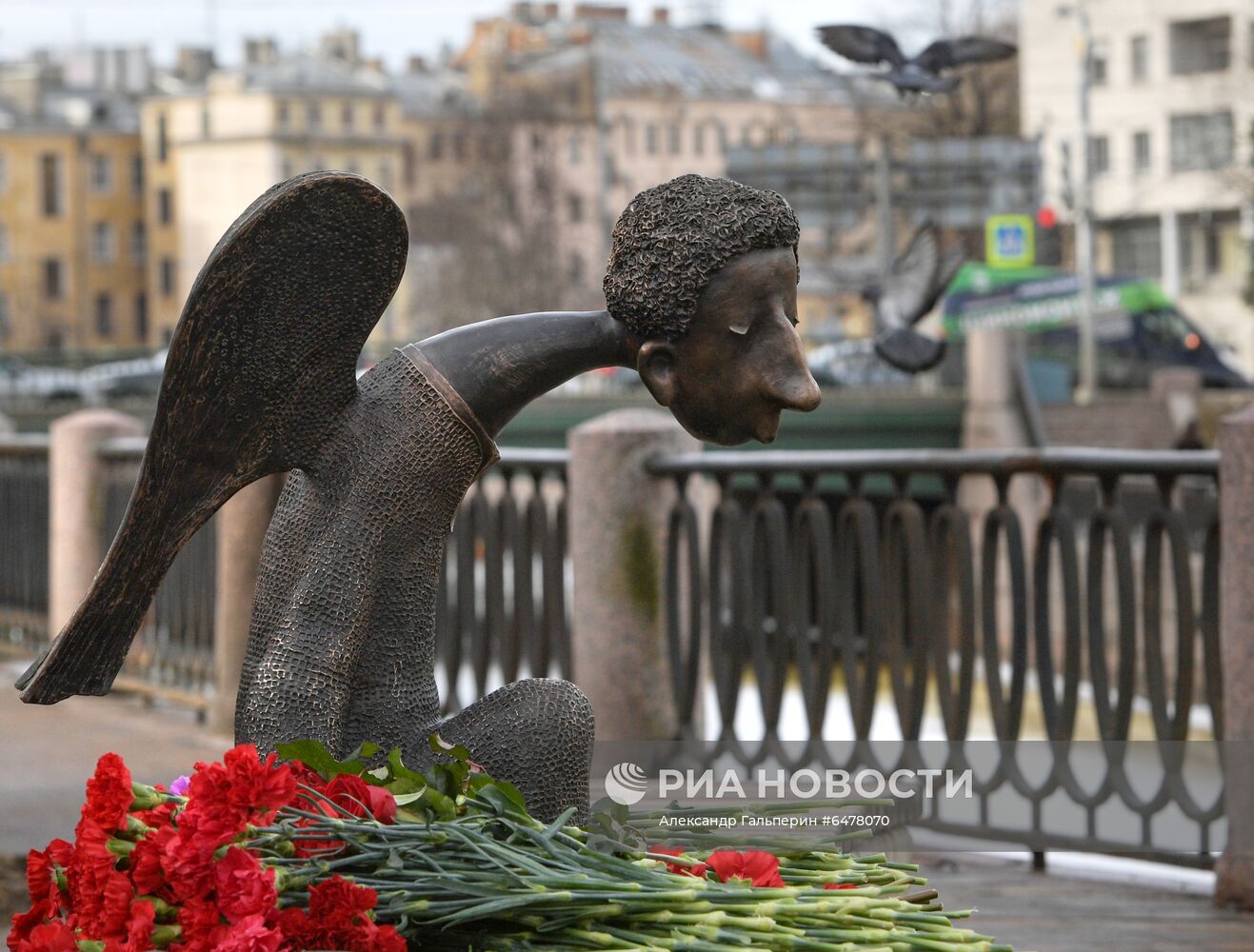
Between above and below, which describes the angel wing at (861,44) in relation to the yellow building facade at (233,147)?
below

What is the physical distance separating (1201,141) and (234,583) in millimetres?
55435

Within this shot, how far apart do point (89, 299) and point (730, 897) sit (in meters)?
95.6

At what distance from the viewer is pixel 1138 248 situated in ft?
222

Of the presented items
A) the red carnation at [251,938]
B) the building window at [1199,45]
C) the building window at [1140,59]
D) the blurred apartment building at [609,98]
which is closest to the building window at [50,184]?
→ the blurred apartment building at [609,98]

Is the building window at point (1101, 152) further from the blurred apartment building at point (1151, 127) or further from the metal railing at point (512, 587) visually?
the metal railing at point (512, 587)

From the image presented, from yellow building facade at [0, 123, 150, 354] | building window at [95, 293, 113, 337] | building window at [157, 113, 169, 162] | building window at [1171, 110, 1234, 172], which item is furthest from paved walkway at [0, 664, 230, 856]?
building window at [157, 113, 169, 162]

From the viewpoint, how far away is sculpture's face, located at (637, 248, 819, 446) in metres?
2.79

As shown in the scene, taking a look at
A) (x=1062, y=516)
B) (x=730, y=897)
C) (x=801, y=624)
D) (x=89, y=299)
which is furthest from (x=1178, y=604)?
(x=89, y=299)

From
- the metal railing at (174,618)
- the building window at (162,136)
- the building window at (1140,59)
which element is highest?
the building window at (162,136)

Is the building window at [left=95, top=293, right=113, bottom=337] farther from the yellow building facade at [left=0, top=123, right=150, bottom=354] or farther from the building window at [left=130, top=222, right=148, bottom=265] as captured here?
the building window at [left=130, top=222, right=148, bottom=265]

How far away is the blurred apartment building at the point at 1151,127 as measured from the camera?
208 ft

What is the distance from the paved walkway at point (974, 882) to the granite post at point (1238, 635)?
134 millimetres

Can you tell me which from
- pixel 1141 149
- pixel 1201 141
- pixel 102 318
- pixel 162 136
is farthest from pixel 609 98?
pixel 1201 141

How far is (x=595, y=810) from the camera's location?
2850mm
